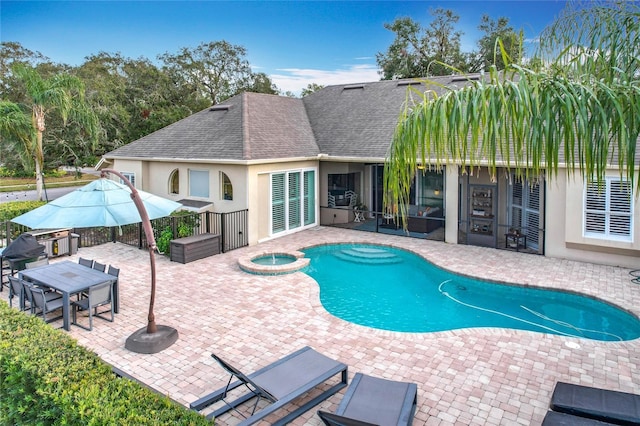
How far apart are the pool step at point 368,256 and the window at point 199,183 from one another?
5656 millimetres

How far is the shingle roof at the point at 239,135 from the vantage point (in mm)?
16844

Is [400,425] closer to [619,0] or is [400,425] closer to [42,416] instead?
[42,416]

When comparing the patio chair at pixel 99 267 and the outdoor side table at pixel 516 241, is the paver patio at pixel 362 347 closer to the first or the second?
the patio chair at pixel 99 267

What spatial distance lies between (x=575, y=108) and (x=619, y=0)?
5.73 ft

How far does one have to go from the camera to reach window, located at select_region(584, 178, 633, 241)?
13.0m

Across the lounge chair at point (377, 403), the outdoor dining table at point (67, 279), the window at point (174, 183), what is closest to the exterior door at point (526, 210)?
the lounge chair at point (377, 403)

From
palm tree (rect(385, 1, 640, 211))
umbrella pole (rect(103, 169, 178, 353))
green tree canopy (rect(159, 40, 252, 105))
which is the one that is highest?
green tree canopy (rect(159, 40, 252, 105))

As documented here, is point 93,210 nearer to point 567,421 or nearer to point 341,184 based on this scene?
point 567,421

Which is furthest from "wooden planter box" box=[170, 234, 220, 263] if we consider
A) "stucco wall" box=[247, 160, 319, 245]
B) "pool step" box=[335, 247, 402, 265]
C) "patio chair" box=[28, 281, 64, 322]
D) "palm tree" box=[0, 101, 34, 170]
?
"palm tree" box=[0, 101, 34, 170]

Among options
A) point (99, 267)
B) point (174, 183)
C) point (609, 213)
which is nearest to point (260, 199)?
point (174, 183)

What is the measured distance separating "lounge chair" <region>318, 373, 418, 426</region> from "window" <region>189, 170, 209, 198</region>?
487 inches

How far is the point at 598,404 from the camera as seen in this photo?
18.3 ft

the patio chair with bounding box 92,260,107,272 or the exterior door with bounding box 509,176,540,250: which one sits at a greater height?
the exterior door with bounding box 509,176,540,250

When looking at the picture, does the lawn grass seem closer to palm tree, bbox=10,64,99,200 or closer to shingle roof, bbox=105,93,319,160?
palm tree, bbox=10,64,99,200
